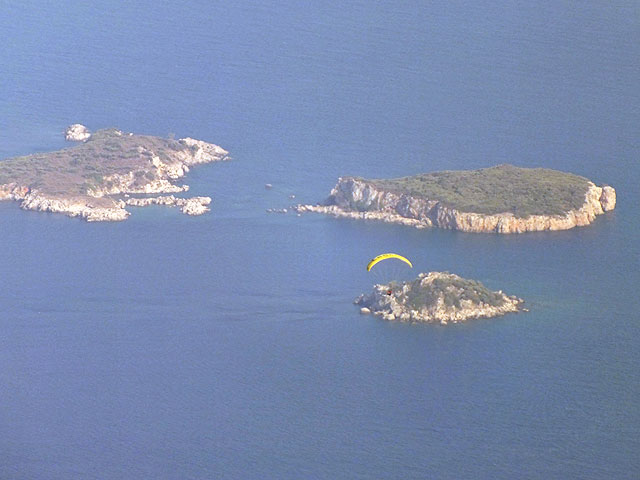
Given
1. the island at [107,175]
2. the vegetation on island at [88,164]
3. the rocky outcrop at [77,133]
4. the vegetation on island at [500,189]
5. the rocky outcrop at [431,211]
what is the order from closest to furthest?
the rocky outcrop at [431,211] → the vegetation on island at [500,189] → the island at [107,175] → the vegetation on island at [88,164] → the rocky outcrop at [77,133]

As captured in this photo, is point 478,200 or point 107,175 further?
point 107,175

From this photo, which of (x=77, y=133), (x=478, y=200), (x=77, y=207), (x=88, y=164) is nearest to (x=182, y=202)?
(x=77, y=207)

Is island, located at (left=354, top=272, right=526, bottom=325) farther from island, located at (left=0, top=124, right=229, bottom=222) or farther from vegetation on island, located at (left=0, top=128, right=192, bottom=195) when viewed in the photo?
vegetation on island, located at (left=0, top=128, right=192, bottom=195)

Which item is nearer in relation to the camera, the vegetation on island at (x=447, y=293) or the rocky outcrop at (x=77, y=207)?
the vegetation on island at (x=447, y=293)

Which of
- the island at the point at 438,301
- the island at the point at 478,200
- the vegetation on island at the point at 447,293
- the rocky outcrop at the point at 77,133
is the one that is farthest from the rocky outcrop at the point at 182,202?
the vegetation on island at the point at 447,293

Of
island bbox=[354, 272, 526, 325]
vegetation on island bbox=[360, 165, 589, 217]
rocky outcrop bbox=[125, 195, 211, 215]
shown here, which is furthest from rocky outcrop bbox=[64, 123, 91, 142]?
island bbox=[354, 272, 526, 325]

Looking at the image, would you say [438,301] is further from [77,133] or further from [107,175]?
[77,133]

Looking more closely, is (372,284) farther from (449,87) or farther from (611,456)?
(449,87)

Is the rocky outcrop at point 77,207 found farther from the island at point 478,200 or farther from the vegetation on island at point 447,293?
the vegetation on island at point 447,293
